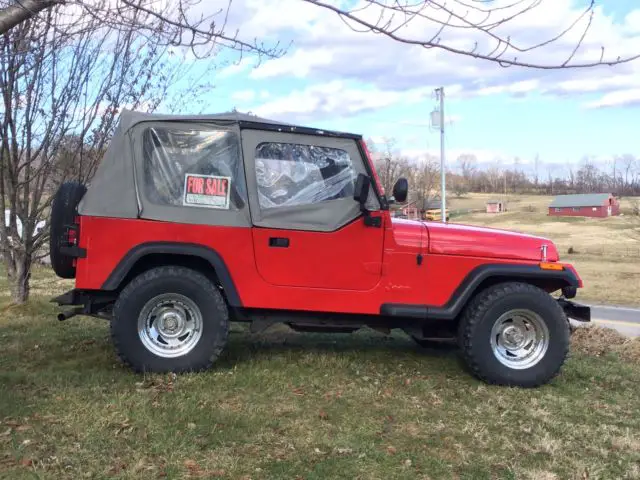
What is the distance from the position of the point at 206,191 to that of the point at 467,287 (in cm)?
237

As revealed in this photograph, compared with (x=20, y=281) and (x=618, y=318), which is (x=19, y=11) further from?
(x=618, y=318)

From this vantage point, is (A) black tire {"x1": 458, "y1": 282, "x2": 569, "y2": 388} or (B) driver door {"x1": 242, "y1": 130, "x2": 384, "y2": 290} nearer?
(B) driver door {"x1": 242, "y1": 130, "x2": 384, "y2": 290}

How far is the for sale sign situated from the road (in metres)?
9.48

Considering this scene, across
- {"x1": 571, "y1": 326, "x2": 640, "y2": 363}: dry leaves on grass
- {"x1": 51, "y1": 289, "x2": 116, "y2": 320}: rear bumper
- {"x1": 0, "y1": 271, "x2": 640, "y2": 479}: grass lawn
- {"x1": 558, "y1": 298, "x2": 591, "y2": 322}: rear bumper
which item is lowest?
{"x1": 571, "y1": 326, "x2": 640, "y2": 363}: dry leaves on grass

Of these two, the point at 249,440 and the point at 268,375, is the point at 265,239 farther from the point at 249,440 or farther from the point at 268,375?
the point at 249,440

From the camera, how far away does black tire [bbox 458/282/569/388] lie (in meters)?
5.11

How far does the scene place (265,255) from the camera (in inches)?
194

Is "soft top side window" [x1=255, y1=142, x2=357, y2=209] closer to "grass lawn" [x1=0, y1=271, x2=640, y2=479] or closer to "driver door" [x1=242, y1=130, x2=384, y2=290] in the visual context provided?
"driver door" [x1=242, y1=130, x2=384, y2=290]

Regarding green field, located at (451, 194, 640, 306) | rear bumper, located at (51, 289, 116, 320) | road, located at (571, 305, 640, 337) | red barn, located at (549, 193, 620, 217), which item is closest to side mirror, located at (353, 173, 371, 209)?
rear bumper, located at (51, 289, 116, 320)

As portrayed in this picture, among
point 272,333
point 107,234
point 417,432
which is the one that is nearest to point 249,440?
point 417,432

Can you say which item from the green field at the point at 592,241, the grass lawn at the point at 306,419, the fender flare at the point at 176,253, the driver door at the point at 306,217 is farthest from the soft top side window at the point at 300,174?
the green field at the point at 592,241

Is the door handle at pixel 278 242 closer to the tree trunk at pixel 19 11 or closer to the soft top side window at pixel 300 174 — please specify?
the soft top side window at pixel 300 174

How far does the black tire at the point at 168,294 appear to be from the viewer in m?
4.76

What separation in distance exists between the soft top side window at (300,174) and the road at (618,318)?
28.7ft
